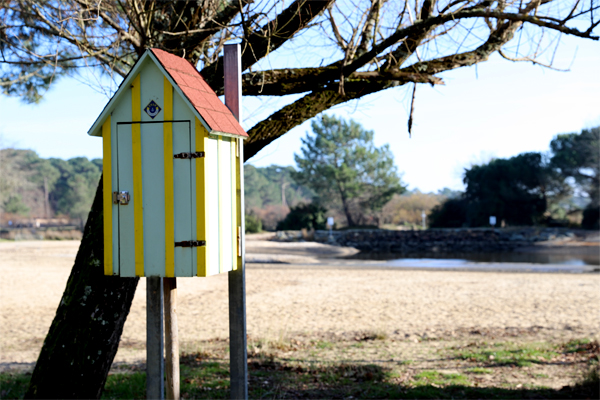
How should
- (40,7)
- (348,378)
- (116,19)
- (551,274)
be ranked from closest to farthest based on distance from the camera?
(40,7), (116,19), (348,378), (551,274)

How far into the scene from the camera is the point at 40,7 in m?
4.45

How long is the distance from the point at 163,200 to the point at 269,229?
140 ft

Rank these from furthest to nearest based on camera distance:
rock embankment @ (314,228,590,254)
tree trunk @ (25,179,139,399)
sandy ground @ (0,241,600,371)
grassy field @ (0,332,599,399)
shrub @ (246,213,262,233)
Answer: shrub @ (246,213,262,233)
rock embankment @ (314,228,590,254)
sandy ground @ (0,241,600,371)
grassy field @ (0,332,599,399)
tree trunk @ (25,179,139,399)

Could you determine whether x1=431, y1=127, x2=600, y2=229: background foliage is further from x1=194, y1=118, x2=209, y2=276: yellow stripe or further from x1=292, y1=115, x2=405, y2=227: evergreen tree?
x1=194, y1=118, x2=209, y2=276: yellow stripe

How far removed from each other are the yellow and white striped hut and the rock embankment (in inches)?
1258

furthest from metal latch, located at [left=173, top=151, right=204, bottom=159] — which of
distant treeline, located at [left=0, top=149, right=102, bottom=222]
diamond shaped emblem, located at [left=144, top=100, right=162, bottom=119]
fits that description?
distant treeline, located at [left=0, top=149, right=102, bottom=222]

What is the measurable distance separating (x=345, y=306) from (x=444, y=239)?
27017 mm

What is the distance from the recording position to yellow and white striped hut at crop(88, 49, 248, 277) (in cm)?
253

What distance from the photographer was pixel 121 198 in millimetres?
2611

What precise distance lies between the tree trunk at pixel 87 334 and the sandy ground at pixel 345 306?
3.33 meters

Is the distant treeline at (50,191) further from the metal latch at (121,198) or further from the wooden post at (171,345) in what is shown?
the metal latch at (121,198)

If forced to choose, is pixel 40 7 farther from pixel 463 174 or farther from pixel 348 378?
pixel 463 174

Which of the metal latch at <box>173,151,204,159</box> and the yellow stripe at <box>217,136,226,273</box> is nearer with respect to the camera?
the metal latch at <box>173,151,204,159</box>

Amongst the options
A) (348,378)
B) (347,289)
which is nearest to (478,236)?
(347,289)
